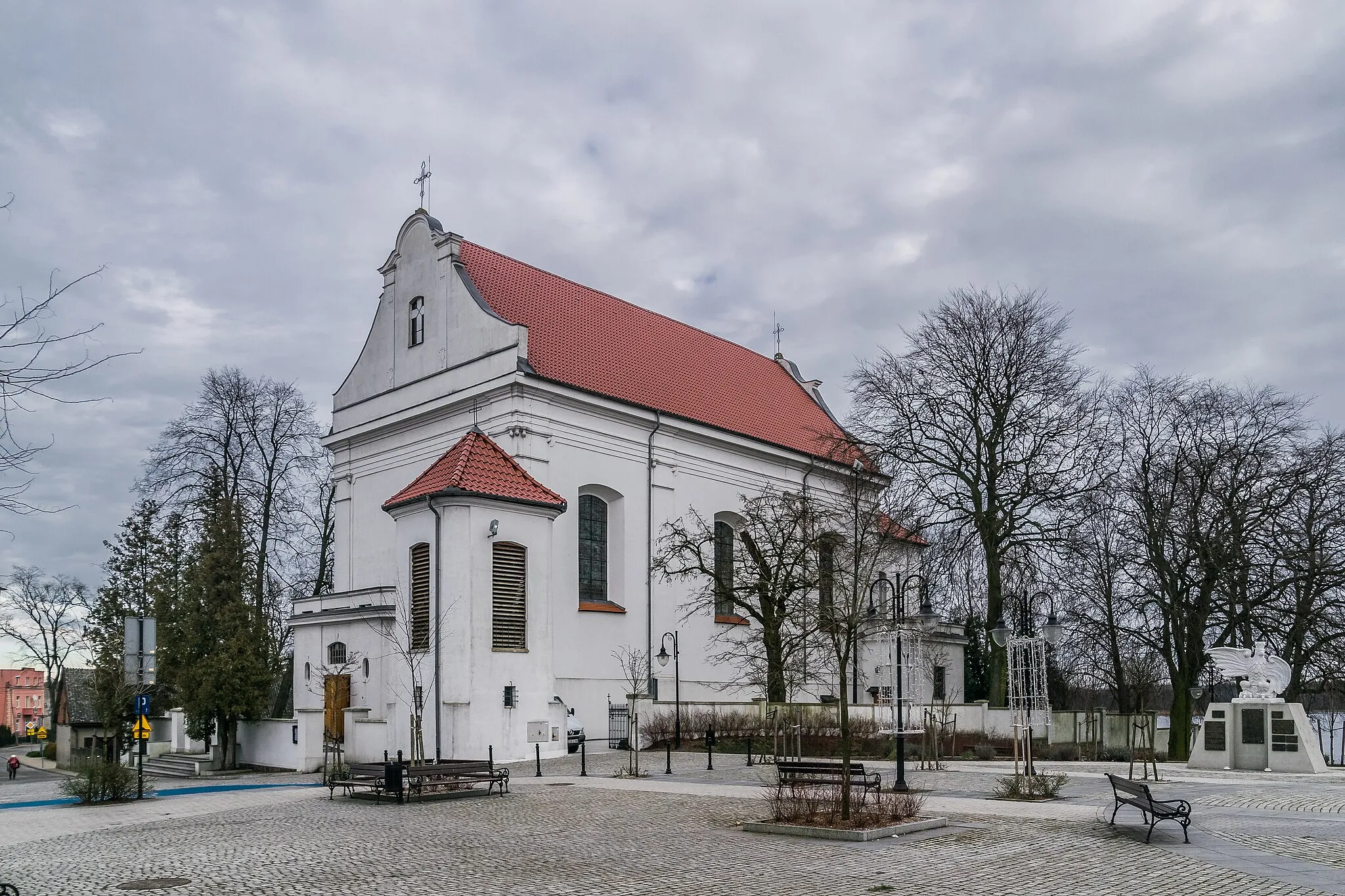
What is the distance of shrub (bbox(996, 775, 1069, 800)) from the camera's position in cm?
1820

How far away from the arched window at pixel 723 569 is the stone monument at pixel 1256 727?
13.6 m

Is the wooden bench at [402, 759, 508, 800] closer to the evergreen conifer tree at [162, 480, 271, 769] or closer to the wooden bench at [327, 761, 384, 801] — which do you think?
the wooden bench at [327, 761, 384, 801]

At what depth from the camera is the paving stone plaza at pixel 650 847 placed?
35.6 ft

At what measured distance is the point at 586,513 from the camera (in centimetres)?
3475

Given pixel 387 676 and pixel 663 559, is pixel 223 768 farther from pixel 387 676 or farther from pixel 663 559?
pixel 663 559

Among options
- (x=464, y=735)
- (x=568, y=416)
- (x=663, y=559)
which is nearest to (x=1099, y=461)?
(x=663, y=559)

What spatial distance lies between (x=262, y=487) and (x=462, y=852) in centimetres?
3412

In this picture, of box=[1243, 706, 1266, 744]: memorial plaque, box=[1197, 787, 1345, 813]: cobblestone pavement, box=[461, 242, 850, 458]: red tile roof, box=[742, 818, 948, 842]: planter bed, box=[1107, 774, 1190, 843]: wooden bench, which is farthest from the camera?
box=[461, 242, 850, 458]: red tile roof

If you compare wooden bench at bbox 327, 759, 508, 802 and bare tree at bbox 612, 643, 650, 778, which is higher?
bare tree at bbox 612, 643, 650, 778

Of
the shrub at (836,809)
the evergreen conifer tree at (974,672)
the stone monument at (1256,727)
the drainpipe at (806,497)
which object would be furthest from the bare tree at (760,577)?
the shrub at (836,809)

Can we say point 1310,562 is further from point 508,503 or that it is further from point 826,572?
point 508,503

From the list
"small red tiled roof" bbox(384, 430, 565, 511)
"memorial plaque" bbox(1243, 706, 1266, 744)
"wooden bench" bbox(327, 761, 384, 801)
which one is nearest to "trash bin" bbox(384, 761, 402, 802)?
"wooden bench" bbox(327, 761, 384, 801)

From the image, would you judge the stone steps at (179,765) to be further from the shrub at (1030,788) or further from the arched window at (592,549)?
the shrub at (1030,788)

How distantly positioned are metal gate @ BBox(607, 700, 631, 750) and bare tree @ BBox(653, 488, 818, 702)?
14.9ft
